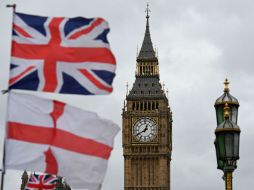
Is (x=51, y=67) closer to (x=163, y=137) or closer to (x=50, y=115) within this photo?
(x=50, y=115)

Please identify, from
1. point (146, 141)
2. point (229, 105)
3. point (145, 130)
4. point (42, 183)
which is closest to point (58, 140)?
point (229, 105)

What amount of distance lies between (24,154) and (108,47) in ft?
8.98

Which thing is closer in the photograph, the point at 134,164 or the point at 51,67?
the point at 51,67

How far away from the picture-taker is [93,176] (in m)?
16.5

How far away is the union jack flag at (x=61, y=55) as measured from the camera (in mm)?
16016

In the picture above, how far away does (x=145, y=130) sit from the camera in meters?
106

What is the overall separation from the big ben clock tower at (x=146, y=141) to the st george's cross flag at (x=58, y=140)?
8845 centimetres

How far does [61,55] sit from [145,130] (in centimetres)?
9020

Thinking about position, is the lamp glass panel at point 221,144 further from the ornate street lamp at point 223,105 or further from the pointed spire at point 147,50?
the pointed spire at point 147,50

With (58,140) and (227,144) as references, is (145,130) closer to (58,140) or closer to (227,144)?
(58,140)

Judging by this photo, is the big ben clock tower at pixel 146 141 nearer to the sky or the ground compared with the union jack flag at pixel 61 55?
nearer to the sky

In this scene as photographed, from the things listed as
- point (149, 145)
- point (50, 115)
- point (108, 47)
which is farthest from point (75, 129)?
point (149, 145)

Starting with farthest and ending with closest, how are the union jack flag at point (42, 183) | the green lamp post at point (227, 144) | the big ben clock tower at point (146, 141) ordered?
the big ben clock tower at point (146, 141)
the union jack flag at point (42, 183)
the green lamp post at point (227, 144)

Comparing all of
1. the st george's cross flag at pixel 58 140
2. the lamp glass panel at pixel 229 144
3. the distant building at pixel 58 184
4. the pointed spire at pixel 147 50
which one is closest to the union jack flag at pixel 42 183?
the st george's cross flag at pixel 58 140
